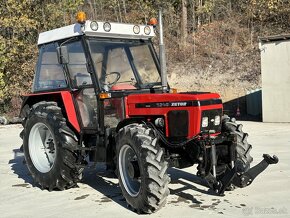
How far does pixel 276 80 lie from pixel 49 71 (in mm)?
10878

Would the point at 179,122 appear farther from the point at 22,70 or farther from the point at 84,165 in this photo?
the point at 22,70

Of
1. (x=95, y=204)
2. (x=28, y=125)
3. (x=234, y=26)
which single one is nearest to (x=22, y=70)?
(x=234, y=26)

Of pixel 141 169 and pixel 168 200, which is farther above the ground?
pixel 141 169

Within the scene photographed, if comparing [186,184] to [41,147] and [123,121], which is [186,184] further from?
[41,147]

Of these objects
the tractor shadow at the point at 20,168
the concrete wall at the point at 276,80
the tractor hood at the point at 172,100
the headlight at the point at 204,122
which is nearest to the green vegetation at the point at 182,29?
the concrete wall at the point at 276,80

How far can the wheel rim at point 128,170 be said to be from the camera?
481cm

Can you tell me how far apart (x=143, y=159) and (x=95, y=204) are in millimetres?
1086

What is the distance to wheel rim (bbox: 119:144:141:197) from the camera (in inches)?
189

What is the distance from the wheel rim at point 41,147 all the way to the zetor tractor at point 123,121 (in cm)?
2

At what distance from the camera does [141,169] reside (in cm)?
456

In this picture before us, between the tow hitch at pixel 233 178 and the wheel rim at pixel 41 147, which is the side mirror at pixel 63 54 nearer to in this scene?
the wheel rim at pixel 41 147

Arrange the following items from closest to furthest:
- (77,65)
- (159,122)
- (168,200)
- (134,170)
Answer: (134,170) < (159,122) < (168,200) < (77,65)

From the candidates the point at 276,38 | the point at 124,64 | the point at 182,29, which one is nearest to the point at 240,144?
the point at 124,64

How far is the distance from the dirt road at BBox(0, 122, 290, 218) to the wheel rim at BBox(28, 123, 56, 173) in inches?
15.0
